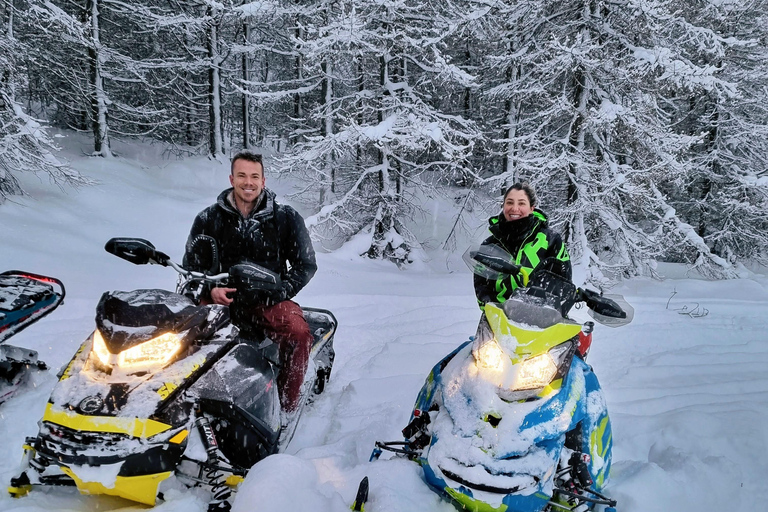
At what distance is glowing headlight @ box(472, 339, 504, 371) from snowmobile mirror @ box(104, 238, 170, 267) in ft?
5.41

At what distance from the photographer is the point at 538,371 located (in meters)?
2.15

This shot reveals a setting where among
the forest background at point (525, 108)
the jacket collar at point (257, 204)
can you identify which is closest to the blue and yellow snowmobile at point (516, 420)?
the jacket collar at point (257, 204)

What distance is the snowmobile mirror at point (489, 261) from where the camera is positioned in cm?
264

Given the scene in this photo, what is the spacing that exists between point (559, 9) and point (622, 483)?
35.8ft

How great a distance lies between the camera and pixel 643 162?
10430 millimetres

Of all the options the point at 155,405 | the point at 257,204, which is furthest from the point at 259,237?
the point at 155,405

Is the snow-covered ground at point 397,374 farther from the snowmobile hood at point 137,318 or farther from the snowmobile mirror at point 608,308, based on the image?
the snowmobile mirror at point 608,308

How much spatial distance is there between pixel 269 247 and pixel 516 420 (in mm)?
2068

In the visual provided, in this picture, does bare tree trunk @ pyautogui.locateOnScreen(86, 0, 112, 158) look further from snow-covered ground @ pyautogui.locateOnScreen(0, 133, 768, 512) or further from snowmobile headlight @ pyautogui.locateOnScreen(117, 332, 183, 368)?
snowmobile headlight @ pyautogui.locateOnScreen(117, 332, 183, 368)

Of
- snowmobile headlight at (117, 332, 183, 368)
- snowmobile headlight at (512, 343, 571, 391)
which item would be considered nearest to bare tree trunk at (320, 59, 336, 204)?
snowmobile headlight at (117, 332, 183, 368)

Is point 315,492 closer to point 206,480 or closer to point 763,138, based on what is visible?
point 206,480

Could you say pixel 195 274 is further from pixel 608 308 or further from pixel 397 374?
pixel 397 374

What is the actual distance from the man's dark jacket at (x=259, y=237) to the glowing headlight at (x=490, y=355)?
1.46 metres

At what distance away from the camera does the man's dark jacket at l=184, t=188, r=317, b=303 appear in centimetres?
332
